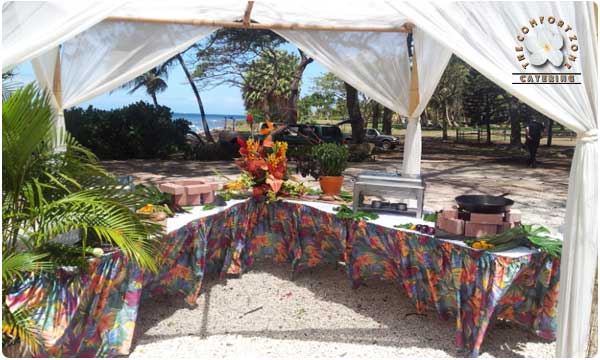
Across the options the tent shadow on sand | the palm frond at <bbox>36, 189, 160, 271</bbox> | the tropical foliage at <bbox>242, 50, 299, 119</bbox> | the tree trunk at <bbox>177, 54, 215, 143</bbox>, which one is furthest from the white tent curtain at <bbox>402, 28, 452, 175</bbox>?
the tropical foliage at <bbox>242, 50, 299, 119</bbox>

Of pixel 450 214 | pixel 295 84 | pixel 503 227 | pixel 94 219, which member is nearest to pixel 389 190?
pixel 450 214

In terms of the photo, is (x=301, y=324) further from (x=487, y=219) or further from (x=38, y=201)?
(x=38, y=201)

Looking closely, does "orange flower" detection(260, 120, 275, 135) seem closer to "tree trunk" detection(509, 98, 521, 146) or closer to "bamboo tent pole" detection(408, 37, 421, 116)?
"bamboo tent pole" detection(408, 37, 421, 116)

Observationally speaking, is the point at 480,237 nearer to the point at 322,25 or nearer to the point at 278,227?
the point at 278,227

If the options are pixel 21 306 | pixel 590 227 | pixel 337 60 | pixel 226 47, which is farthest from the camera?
pixel 226 47

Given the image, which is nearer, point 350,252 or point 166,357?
point 166,357

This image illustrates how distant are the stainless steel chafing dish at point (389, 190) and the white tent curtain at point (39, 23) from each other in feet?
6.84

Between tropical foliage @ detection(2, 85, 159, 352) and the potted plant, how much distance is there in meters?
2.18

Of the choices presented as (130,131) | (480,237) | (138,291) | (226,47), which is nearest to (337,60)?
(480,237)

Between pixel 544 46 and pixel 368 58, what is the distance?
2.40 m

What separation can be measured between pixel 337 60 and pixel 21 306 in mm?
3607

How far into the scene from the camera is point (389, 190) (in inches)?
148

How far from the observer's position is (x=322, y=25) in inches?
190

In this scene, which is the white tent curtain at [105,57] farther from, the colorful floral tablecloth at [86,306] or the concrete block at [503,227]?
the concrete block at [503,227]
